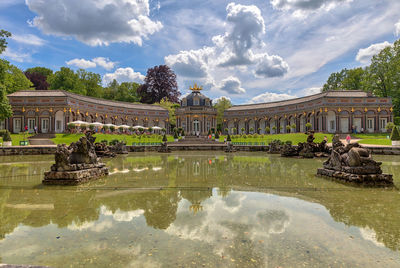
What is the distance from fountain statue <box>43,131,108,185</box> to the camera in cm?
754

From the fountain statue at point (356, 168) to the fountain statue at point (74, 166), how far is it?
29.3ft

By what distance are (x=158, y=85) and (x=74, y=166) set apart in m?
58.8

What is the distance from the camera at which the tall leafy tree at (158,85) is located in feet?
210

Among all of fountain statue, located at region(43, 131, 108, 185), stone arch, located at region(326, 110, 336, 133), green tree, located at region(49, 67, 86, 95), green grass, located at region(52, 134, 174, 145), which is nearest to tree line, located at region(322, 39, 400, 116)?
stone arch, located at region(326, 110, 336, 133)

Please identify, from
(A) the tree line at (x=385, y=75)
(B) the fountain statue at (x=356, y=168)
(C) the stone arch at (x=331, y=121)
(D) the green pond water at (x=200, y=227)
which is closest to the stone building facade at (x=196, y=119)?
(C) the stone arch at (x=331, y=121)

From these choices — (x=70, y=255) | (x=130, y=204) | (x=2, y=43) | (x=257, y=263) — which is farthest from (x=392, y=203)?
(x=2, y=43)

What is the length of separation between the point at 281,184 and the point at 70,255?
632 centimetres

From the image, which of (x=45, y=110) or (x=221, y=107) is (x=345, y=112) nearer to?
(x=221, y=107)

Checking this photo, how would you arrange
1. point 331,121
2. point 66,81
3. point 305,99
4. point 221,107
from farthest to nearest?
point 221,107
point 66,81
point 305,99
point 331,121

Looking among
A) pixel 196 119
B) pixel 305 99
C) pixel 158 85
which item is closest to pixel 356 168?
pixel 305 99

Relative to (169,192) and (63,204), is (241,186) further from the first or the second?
(63,204)

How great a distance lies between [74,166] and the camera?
7.91 metres

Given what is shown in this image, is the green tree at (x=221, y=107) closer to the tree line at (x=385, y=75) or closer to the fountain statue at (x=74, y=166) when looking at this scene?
the tree line at (x=385, y=75)

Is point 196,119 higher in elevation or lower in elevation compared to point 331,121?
higher
